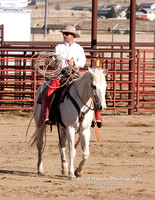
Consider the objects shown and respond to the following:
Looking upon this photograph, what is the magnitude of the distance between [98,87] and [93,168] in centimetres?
165

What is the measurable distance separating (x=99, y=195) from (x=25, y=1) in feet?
55.6

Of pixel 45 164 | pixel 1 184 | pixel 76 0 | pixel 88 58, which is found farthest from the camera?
pixel 76 0

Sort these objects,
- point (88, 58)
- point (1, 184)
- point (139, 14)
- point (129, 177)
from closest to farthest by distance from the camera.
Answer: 1. point (1, 184)
2. point (129, 177)
3. point (88, 58)
4. point (139, 14)

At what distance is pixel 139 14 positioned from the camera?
236ft

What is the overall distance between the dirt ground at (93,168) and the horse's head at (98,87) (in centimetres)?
97

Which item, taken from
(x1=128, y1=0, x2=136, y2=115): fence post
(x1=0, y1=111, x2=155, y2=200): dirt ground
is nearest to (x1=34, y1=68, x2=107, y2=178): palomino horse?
(x1=0, y1=111, x2=155, y2=200): dirt ground

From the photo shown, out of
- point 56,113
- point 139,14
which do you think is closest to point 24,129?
point 56,113

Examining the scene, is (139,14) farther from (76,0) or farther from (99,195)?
(99,195)

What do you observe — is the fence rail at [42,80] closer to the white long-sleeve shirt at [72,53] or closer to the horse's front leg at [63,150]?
the white long-sleeve shirt at [72,53]

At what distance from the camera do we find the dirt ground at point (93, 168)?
21.0 ft

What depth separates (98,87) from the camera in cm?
673

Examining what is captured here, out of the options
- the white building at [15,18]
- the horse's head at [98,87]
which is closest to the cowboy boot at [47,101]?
the horse's head at [98,87]

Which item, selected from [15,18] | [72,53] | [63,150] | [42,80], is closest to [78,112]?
[63,150]

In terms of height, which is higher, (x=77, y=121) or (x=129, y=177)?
(x=77, y=121)
